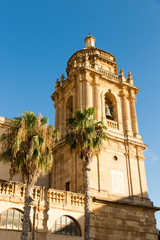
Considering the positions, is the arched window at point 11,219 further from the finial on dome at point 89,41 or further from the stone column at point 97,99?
the finial on dome at point 89,41

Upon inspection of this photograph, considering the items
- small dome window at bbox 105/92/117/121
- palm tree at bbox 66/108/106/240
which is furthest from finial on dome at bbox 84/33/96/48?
palm tree at bbox 66/108/106/240

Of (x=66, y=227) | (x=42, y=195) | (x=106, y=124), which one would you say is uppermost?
(x=106, y=124)

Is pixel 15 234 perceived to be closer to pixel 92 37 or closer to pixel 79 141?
pixel 79 141

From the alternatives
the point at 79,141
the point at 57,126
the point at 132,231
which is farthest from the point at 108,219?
the point at 57,126

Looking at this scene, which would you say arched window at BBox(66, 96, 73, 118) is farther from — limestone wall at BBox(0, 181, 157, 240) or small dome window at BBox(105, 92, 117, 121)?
limestone wall at BBox(0, 181, 157, 240)

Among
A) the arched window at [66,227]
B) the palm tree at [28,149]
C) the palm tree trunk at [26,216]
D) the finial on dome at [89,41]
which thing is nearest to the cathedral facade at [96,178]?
the arched window at [66,227]

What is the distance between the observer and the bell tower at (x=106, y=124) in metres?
24.9

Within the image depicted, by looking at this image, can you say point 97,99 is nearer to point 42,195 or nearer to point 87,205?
point 42,195

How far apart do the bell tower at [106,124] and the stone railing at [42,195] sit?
77.8 inches

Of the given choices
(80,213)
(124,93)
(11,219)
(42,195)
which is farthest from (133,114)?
(11,219)

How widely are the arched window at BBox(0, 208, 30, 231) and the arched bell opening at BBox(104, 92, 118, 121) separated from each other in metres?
13.5

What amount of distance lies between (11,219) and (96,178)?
7.74 meters

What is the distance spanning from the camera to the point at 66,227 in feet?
67.3

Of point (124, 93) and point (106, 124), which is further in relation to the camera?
point (124, 93)
